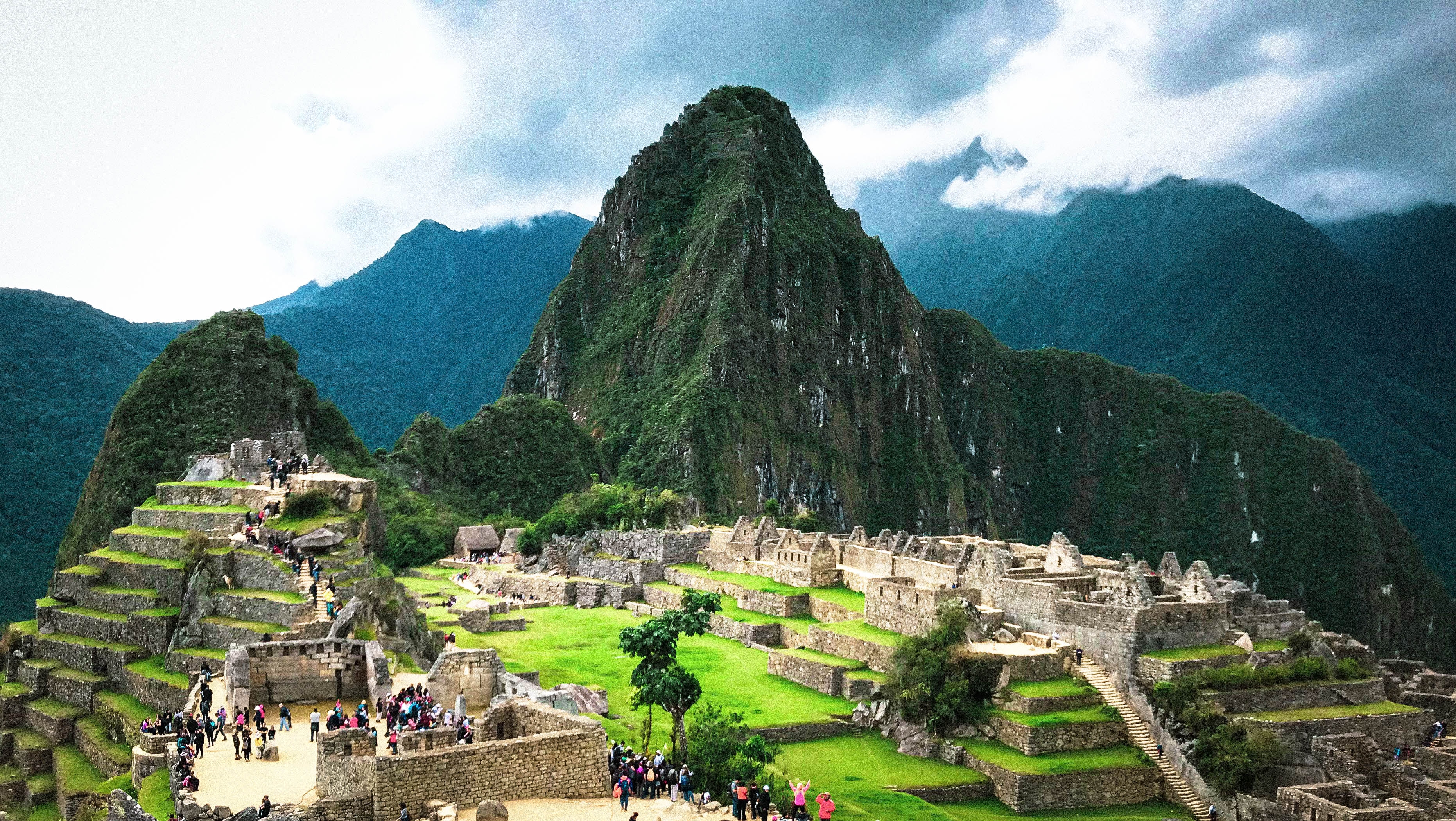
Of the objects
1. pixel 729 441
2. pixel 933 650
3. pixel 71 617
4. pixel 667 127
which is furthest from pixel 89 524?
pixel 667 127

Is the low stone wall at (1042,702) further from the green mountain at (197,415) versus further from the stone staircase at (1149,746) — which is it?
the green mountain at (197,415)

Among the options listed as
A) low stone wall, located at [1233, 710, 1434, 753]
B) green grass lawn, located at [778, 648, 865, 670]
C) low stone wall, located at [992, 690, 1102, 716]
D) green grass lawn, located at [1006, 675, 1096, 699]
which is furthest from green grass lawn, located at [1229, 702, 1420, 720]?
green grass lawn, located at [778, 648, 865, 670]

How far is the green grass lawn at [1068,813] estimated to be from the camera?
92.3 feet

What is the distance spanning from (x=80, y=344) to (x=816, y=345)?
104 meters

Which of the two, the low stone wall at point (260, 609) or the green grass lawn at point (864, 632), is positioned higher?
the low stone wall at point (260, 609)

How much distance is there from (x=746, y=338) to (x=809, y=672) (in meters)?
119

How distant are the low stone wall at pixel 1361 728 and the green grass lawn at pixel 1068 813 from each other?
318cm

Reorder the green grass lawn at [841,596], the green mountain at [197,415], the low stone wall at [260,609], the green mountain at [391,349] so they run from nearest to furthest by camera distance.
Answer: the low stone wall at [260,609]
the green grass lawn at [841,596]
the green mountain at [197,415]
the green mountain at [391,349]

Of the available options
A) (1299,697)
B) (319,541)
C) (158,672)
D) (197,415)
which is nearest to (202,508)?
(319,541)

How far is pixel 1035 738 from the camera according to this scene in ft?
99.5

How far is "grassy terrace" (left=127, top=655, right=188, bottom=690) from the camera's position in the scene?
26.6 meters

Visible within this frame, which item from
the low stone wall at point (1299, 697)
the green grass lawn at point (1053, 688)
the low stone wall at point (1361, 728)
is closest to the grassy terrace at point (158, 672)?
the green grass lawn at point (1053, 688)

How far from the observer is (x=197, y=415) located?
70.6 m

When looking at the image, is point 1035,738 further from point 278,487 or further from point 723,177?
point 723,177
